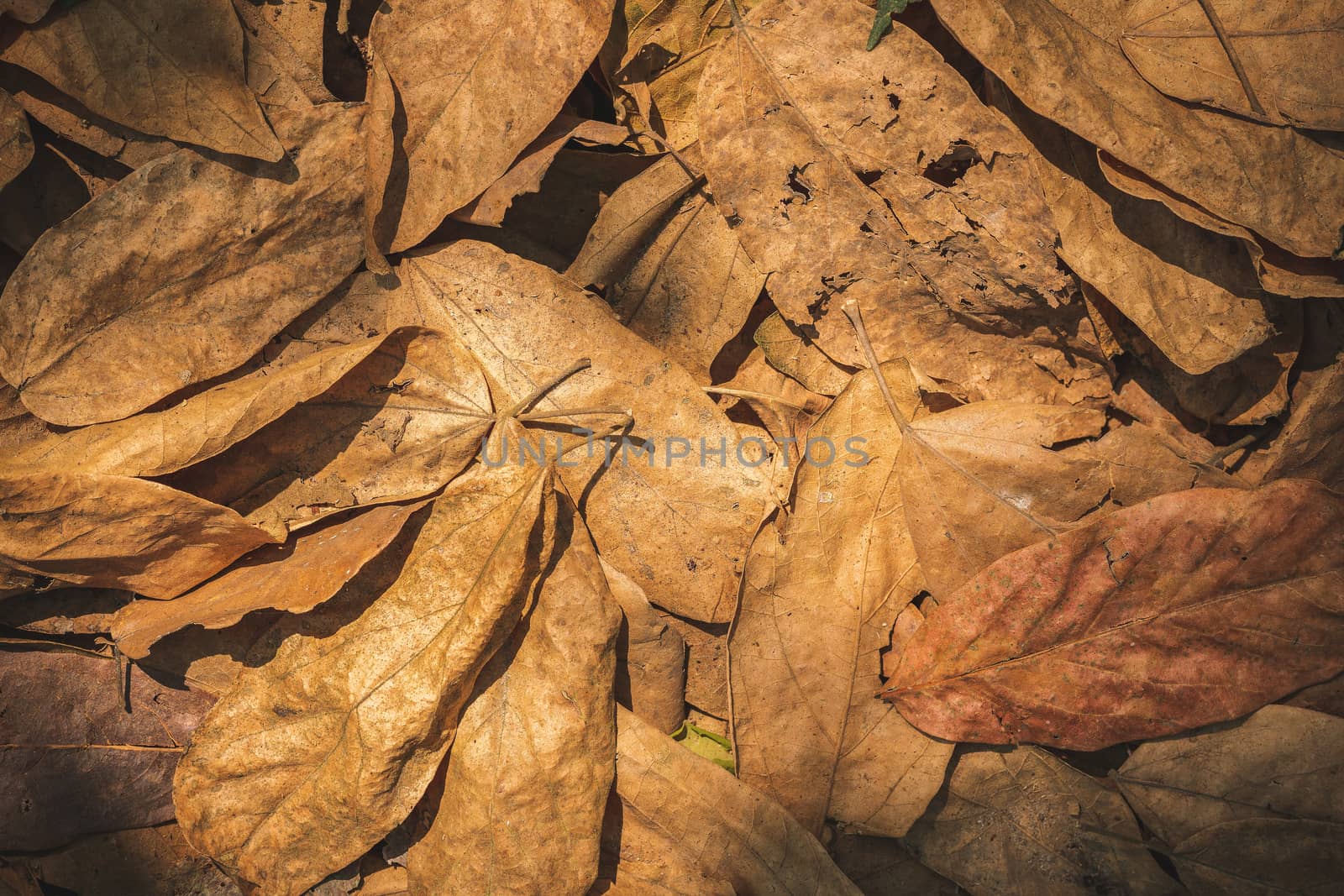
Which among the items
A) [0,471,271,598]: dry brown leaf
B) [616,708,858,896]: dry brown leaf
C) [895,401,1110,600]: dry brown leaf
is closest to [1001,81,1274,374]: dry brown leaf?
[895,401,1110,600]: dry brown leaf

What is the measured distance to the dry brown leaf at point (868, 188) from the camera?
1.63 m

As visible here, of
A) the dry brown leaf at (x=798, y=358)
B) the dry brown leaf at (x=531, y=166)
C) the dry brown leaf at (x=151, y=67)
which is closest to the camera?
the dry brown leaf at (x=151, y=67)

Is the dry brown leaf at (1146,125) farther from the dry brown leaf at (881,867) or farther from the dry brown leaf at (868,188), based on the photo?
the dry brown leaf at (881,867)

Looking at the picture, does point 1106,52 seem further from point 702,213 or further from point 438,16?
point 438,16

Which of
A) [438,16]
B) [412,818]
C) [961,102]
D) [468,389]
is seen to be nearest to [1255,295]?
[961,102]

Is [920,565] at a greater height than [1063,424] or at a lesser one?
lesser

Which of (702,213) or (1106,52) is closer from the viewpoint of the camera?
(1106,52)

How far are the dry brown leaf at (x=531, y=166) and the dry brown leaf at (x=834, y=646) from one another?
0.68m

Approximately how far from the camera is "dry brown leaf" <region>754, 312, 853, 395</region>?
174cm

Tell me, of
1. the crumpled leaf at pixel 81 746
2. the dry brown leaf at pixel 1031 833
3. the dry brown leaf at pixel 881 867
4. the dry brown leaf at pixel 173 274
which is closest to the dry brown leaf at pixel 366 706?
the crumpled leaf at pixel 81 746

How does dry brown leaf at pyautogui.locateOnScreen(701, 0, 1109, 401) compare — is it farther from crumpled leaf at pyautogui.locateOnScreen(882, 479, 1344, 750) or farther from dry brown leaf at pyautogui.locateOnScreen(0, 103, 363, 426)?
dry brown leaf at pyautogui.locateOnScreen(0, 103, 363, 426)

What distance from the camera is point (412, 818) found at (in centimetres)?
170

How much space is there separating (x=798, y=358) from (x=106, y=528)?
134cm

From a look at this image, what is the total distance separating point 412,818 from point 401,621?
432mm
